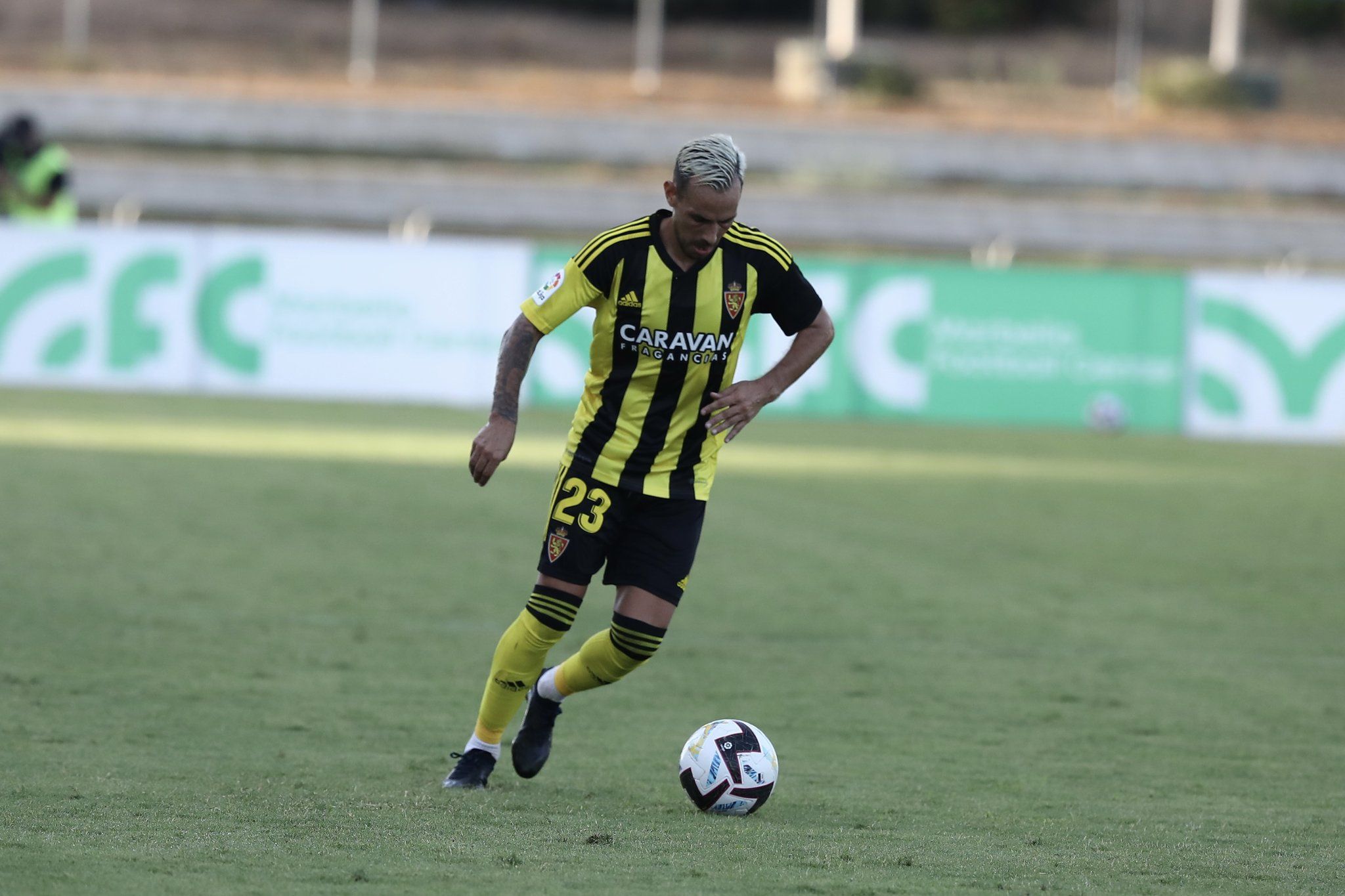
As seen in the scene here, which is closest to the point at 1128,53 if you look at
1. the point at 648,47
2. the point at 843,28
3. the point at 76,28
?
the point at 843,28

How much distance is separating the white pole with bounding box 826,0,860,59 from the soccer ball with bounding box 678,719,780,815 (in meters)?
43.1

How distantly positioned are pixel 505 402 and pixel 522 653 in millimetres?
776

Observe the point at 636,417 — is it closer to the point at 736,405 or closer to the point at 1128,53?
the point at 736,405

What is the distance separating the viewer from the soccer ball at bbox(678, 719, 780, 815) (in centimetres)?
534

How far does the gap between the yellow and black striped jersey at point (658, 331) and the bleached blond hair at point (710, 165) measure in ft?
0.77

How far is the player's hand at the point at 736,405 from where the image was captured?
222 inches

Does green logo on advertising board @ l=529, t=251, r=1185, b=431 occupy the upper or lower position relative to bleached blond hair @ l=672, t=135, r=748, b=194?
lower

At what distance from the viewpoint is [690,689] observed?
292 inches

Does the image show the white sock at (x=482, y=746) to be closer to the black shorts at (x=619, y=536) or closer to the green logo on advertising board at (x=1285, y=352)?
the black shorts at (x=619, y=536)

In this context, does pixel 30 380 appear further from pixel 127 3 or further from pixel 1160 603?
pixel 127 3

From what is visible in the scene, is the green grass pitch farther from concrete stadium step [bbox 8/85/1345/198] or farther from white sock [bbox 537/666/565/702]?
concrete stadium step [bbox 8/85/1345/198]

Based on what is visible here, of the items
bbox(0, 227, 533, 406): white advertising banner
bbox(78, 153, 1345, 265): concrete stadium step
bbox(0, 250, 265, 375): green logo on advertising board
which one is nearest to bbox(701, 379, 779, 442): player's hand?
bbox(0, 227, 533, 406): white advertising banner

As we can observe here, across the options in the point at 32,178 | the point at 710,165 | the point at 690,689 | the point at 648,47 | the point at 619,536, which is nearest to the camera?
the point at 710,165

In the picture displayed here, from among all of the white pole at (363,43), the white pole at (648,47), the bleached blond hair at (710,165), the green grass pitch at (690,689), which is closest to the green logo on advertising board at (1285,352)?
the green grass pitch at (690,689)
